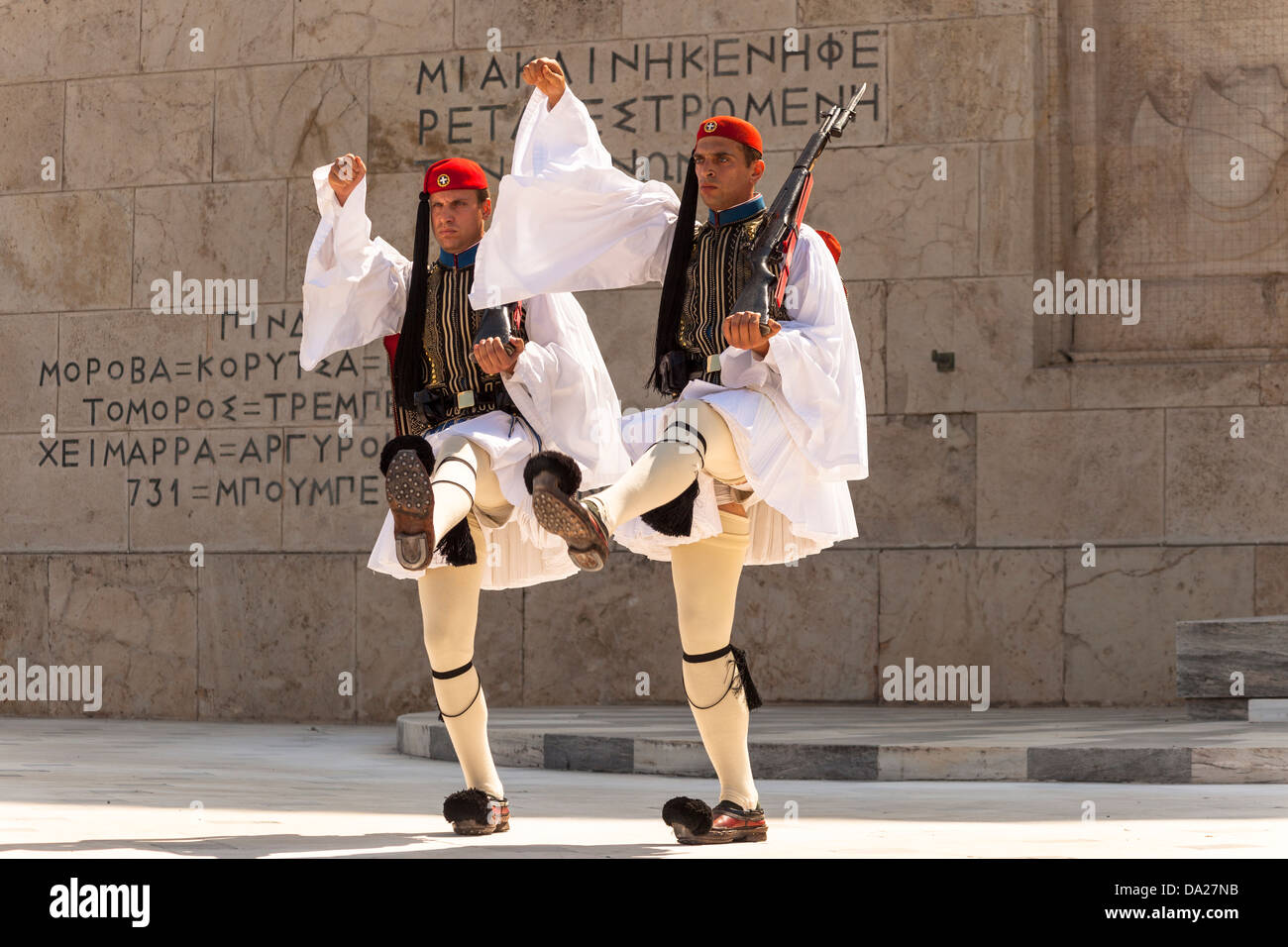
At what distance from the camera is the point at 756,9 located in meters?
11.2

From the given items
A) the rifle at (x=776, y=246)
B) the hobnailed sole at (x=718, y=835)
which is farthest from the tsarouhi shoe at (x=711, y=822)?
the rifle at (x=776, y=246)

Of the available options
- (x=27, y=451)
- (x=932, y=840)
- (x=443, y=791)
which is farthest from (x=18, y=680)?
(x=932, y=840)

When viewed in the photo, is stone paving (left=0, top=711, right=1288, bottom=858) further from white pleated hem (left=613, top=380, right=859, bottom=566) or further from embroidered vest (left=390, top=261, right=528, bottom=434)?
embroidered vest (left=390, top=261, right=528, bottom=434)

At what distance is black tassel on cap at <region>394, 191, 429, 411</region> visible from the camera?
5777 mm

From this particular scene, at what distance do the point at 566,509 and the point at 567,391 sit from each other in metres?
1.22

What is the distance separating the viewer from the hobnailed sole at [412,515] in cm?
489

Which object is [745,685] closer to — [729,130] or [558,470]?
[558,470]

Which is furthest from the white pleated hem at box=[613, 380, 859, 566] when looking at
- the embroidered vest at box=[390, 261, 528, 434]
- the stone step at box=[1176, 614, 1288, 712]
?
the stone step at box=[1176, 614, 1288, 712]

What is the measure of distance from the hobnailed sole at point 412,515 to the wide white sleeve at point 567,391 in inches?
29.6

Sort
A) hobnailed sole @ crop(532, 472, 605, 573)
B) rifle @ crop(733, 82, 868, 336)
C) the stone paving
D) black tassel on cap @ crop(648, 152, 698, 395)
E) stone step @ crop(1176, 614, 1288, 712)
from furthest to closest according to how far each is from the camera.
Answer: stone step @ crop(1176, 614, 1288, 712)
black tassel on cap @ crop(648, 152, 698, 395)
rifle @ crop(733, 82, 868, 336)
the stone paving
hobnailed sole @ crop(532, 472, 605, 573)

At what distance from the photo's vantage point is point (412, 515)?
490 cm

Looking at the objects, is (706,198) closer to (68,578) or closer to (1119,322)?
(1119,322)

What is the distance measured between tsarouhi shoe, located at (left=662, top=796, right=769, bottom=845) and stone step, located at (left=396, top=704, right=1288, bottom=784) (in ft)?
8.24
